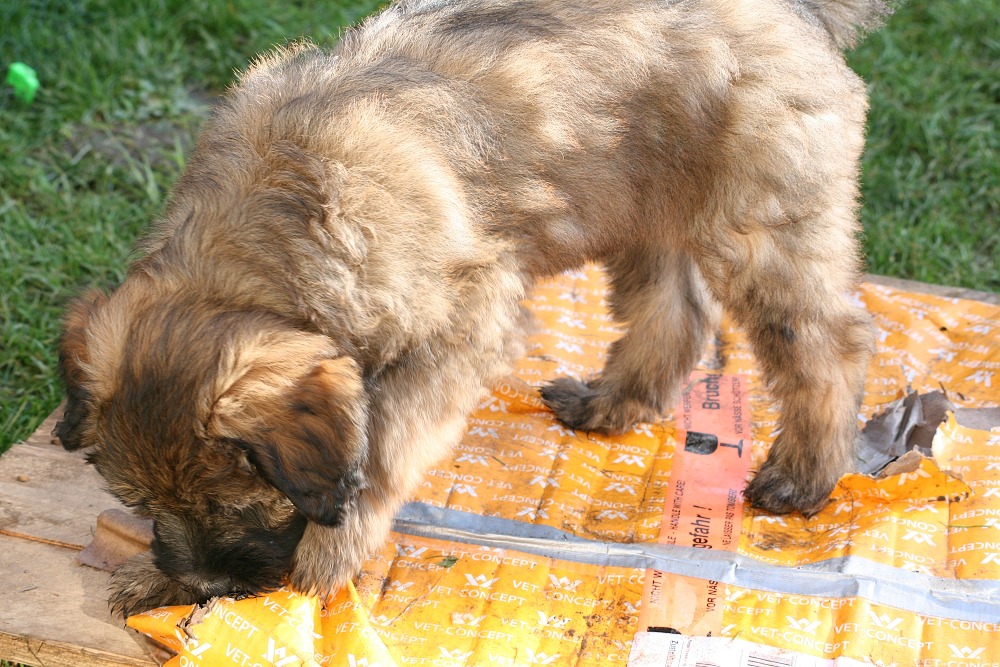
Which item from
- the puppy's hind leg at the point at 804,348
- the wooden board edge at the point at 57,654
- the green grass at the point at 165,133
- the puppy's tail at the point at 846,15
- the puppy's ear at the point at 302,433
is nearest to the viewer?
the puppy's ear at the point at 302,433

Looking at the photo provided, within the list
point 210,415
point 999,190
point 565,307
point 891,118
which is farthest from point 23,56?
point 999,190

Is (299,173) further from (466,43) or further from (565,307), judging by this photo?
(565,307)

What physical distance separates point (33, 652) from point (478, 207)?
1.69m

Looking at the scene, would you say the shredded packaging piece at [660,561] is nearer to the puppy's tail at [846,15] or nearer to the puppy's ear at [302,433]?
the puppy's ear at [302,433]

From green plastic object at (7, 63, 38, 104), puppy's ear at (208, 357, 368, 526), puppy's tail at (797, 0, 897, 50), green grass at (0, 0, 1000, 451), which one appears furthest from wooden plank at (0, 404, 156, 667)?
puppy's tail at (797, 0, 897, 50)

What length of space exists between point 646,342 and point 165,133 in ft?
10.5

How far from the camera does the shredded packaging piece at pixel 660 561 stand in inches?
114

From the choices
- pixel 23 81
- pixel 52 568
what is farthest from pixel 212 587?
pixel 23 81

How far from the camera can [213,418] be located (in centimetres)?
229

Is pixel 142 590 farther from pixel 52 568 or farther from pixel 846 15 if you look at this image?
pixel 846 15

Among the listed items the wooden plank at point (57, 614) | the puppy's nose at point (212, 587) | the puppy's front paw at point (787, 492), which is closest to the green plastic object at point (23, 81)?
the wooden plank at point (57, 614)

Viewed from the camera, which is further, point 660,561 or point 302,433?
point 660,561

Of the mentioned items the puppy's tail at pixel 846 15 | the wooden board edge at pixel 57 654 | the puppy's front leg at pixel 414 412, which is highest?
the puppy's tail at pixel 846 15

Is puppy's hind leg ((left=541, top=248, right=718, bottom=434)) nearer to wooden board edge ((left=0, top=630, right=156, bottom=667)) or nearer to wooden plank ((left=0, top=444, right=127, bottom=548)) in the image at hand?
wooden plank ((left=0, top=444, right=127, bottom=548))
